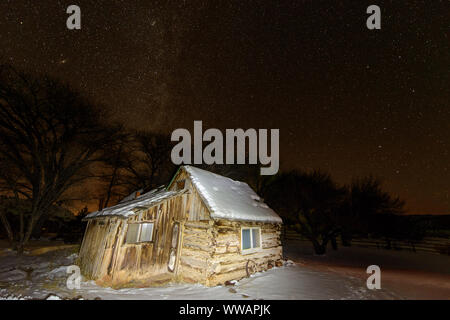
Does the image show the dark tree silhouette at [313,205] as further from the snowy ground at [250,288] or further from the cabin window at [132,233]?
the cabin window at [132,233]

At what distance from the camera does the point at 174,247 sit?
10969mm

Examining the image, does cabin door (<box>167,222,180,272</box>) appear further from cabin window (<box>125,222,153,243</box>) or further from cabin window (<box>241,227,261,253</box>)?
cabin window (<box>241,227,261,253</box>)

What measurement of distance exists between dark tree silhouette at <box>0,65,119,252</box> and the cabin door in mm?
15741

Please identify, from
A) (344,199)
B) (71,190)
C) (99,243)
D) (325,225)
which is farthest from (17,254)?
(344,199)

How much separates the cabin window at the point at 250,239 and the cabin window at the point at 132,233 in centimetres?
532

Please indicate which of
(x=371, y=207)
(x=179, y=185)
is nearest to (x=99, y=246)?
(x=179, y=185)

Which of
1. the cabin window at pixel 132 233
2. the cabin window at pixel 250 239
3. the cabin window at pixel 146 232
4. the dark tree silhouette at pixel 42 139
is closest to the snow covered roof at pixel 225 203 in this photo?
the cabin window at pixel 250 239

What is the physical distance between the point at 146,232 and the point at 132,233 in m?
0.74

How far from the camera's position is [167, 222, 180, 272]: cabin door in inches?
419

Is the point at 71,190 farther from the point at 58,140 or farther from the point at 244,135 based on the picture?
the point at 244,135

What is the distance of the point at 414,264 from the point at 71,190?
1308 inches

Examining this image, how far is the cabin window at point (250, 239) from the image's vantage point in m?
11.6

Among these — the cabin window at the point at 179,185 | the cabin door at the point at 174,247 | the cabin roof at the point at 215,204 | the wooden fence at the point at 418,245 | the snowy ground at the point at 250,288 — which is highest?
the cabin window at the point at 179,185
